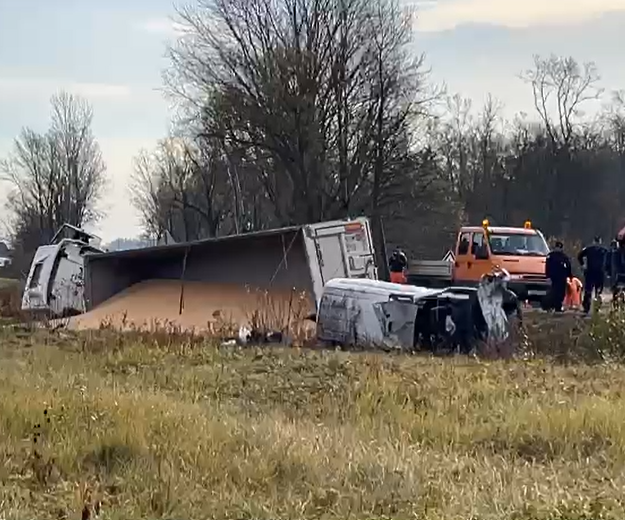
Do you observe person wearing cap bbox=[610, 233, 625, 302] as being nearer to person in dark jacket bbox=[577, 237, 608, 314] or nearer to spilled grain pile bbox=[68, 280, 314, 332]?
person in dark jacket bbox=[577, 237, 608, 314]

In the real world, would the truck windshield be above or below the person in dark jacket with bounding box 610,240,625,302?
above

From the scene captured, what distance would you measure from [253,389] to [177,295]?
13.0 metres

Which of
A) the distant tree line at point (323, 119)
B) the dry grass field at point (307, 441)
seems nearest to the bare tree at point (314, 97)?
the distant tree line at point (323, 119)

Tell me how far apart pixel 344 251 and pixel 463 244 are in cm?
590

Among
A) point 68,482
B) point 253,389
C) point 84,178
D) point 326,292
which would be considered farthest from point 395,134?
point 84,178

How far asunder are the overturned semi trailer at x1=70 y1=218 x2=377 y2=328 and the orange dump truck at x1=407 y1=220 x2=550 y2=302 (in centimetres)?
447

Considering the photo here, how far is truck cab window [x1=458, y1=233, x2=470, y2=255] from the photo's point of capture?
25531mm

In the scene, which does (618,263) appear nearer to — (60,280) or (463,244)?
(463,244)

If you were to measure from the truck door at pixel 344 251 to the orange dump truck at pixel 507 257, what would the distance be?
13.3ft

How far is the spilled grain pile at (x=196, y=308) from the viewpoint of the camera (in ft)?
58.6

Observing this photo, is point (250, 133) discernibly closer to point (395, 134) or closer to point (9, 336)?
point (395, 134)

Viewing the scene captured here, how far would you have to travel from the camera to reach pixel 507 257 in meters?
24.4

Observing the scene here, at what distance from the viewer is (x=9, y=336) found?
53.5ft

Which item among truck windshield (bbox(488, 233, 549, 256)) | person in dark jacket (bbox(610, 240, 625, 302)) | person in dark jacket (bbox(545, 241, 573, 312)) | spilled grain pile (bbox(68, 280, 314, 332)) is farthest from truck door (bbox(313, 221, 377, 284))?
person in dark jacket (bbox(610, 240, 625, 302))
